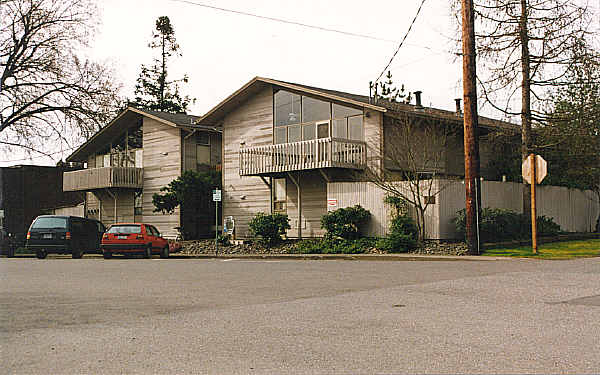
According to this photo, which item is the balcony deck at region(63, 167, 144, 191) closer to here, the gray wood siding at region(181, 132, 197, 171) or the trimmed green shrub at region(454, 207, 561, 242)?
the gray wood siding at region(181, 132, 197, 171)

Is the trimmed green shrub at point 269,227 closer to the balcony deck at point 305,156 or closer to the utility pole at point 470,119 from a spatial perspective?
the balcony deck at point 305,156

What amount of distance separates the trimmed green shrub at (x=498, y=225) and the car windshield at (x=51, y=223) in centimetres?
1532

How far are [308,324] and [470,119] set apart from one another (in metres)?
14.5

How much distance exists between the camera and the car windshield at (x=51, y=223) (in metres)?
26.6

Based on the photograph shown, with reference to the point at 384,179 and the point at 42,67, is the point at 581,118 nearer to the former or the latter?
the point at 384,179

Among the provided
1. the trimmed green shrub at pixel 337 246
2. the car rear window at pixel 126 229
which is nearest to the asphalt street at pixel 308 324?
the trimmed green shrub at pixel 337 246

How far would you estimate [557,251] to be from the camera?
2256 cm

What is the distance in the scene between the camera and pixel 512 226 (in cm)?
2519

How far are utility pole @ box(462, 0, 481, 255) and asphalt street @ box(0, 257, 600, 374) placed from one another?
20.9ft

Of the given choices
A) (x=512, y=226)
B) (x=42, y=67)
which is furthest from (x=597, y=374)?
(x=42, y=67)

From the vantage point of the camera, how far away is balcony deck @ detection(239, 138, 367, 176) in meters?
28.2

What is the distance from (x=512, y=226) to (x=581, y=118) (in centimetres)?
636

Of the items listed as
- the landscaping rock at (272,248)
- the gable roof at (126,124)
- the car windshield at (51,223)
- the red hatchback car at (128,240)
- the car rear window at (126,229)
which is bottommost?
the landscaping rock at (272,248)

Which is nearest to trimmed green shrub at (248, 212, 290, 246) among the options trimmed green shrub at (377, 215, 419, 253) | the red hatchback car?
the red hatchback car
